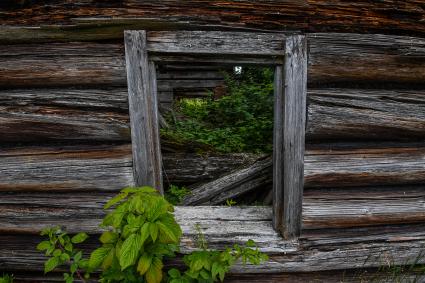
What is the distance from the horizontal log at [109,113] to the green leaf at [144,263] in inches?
28.6

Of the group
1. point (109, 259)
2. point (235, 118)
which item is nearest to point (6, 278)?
point (109, 259)

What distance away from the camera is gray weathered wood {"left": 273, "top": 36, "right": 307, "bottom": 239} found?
6.31ft

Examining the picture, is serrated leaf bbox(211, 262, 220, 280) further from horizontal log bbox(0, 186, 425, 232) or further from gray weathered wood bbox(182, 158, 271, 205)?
gray weathered wood bbox(182, 158, 271, 205)

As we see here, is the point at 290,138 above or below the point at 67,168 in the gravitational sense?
above

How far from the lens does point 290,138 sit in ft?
6.57

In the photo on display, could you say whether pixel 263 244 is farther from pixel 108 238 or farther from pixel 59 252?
pixel 59 252

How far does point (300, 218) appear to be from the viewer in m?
2.15

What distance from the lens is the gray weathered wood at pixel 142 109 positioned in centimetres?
189

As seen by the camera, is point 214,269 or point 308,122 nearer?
point 214,269

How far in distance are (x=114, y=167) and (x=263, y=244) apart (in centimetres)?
107

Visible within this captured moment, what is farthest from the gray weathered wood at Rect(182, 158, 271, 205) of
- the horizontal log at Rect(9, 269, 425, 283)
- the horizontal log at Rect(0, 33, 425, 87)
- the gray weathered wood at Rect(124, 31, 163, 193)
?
the horizontal log at Rect(0, 33, 425, 87)

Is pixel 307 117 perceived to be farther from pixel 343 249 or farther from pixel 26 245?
pixel 26 245

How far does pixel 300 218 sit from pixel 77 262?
1393mm

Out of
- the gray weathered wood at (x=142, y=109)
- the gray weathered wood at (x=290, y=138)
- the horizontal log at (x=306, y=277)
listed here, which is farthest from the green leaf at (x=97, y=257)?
the gray weathered wood at (x=290, y=138)
